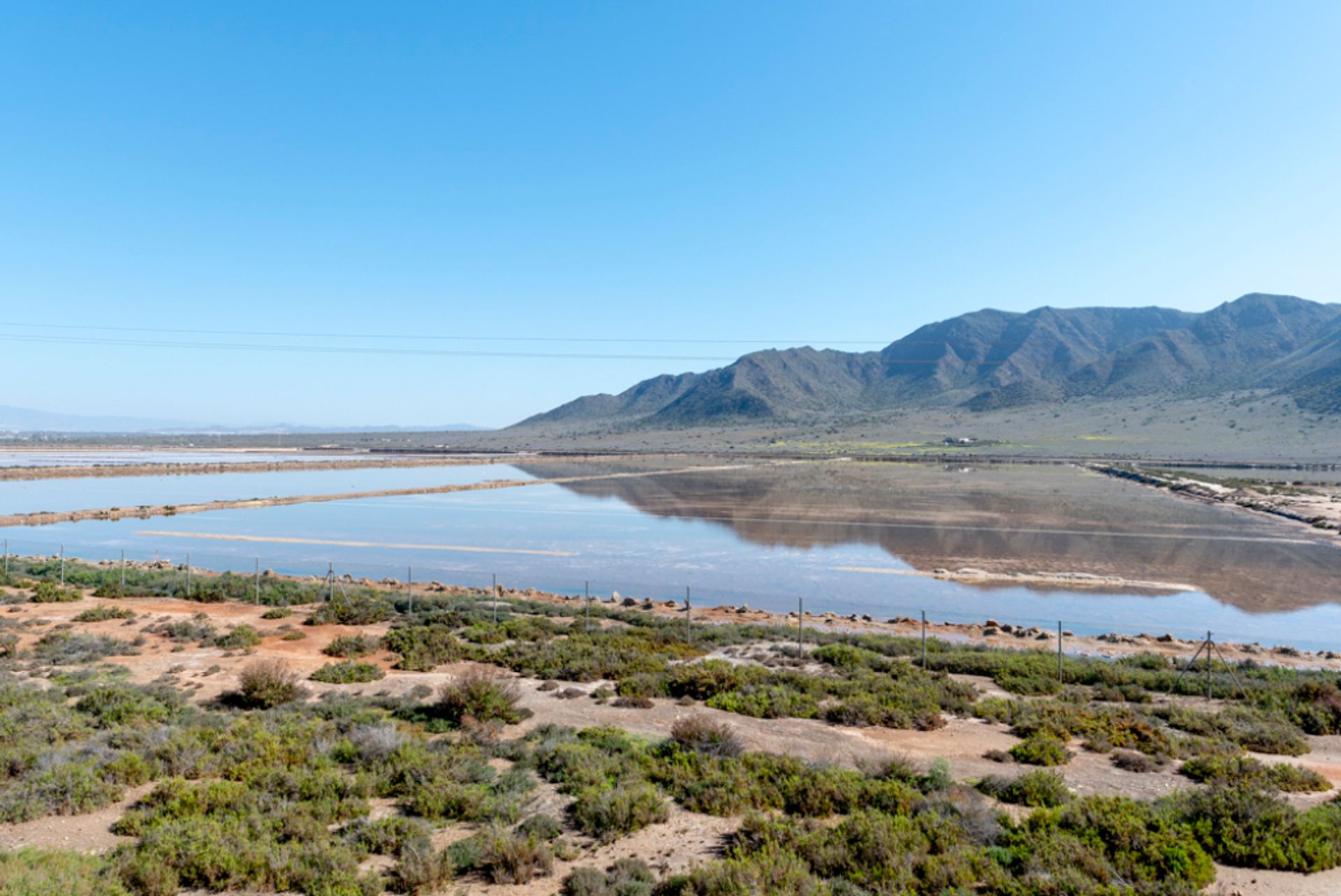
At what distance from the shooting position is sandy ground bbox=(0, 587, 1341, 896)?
7156 millimetres

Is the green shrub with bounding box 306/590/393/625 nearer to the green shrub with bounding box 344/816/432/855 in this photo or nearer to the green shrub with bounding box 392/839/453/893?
the green shrub with bounding box 344/816/432/855

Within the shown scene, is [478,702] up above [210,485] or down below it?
above

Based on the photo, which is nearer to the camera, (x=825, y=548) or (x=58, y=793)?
(x=58, y=793)

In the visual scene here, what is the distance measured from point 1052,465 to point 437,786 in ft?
303

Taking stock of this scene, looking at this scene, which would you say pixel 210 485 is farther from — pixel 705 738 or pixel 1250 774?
pixel 1250 774

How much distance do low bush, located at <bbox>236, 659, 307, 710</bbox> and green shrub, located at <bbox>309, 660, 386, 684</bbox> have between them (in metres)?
1.06

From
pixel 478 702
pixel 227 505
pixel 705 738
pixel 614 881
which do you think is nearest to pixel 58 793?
pixel 478 702

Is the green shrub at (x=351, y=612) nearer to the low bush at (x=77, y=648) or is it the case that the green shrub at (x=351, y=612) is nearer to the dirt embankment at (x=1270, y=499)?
the low bush at (x=77, y=648)

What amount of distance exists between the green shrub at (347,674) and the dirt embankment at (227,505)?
38.0 m

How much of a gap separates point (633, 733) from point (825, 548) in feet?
80.2

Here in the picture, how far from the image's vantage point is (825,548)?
34.2 m

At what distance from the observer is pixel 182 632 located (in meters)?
16.8

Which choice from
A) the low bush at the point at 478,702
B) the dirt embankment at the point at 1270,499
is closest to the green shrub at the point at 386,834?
the low bush at the point at 478,702

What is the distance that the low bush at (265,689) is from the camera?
1182 cm
